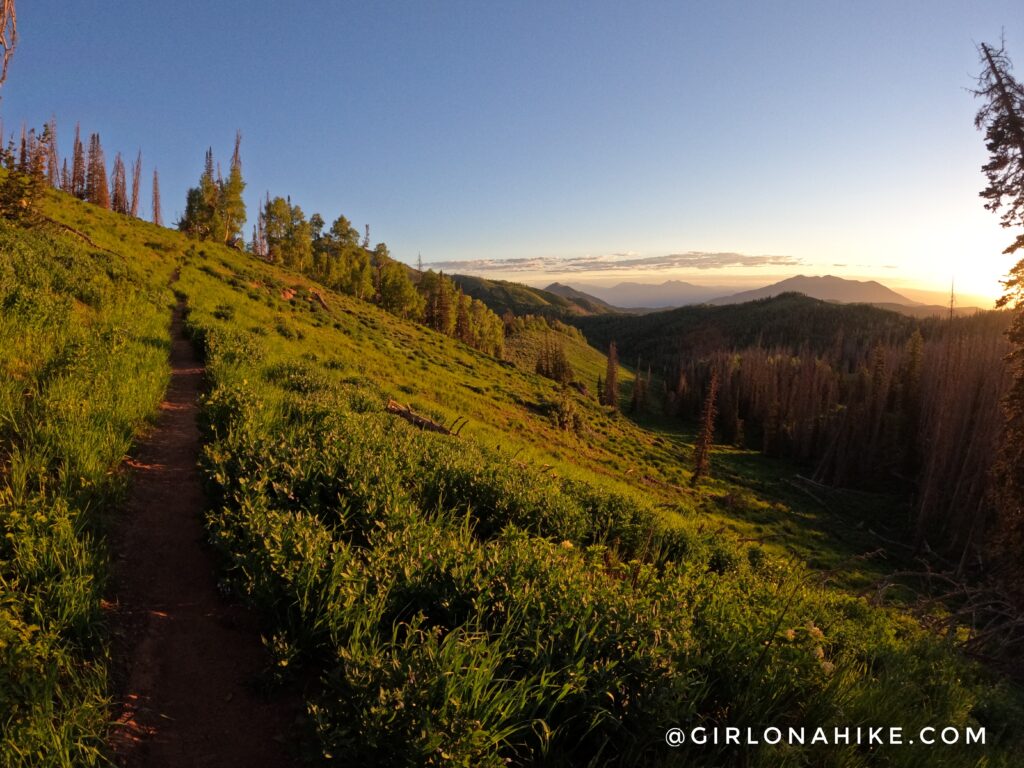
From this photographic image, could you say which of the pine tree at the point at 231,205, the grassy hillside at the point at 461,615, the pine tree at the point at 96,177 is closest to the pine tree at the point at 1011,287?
the grassy hillside at the point at 461,615

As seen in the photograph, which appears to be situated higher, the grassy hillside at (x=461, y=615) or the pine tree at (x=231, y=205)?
the pine tree at (x=231, y=205)

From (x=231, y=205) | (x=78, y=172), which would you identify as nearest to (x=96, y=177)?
(x=78, y=172)

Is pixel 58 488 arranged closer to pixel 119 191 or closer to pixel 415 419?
pixel 415 419

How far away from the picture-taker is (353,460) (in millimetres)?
6652

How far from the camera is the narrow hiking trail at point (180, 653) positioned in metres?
3.42

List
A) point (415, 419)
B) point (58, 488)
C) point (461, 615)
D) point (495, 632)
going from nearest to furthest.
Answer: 1. point (495, 632)
2. point (461, 615)
3. point (58, 488)
4. point (415, 419)

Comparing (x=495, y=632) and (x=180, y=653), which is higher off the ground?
(x=495, y=632)

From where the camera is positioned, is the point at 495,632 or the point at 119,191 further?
the point at 119,191

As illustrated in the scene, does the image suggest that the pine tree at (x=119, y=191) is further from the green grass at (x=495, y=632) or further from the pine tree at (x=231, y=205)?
the green grass at (x=495, y=632)

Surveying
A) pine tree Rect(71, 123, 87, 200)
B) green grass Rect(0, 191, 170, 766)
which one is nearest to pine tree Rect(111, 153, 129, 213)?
pine tree Rect(71, 123, 87, 200)

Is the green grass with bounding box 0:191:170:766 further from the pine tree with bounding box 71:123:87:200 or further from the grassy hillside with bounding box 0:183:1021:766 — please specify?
the pine tree with bounding box 71:123:87:200

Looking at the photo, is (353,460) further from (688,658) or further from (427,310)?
(427,310)

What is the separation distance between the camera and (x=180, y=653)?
13.8ft

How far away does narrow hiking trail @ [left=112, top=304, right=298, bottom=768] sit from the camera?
135 inches
